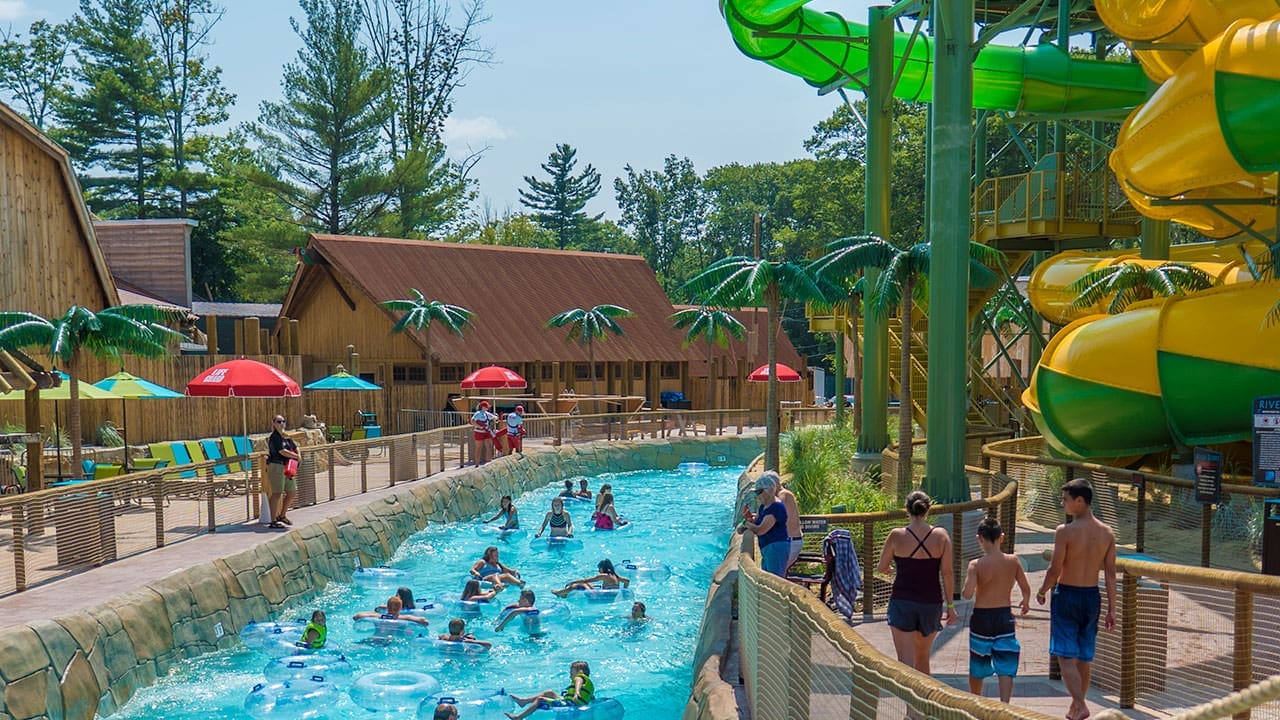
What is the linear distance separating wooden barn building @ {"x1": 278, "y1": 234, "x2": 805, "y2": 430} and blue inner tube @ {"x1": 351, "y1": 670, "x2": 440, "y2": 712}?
1850 centimetres

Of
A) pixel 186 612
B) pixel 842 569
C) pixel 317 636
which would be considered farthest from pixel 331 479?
pixel 842 569

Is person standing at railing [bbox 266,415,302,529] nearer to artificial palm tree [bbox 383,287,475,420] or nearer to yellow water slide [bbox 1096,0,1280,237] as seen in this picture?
yellow water slide [bbox 1096,0,1280,237]

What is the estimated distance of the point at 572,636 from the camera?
1541 centimetres

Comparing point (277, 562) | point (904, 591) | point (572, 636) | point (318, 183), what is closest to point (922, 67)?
point (572, 636)

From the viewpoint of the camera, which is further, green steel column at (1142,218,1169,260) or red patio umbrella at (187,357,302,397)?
green steel column at (1142,218,1169,260)

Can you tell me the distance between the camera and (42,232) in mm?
25703

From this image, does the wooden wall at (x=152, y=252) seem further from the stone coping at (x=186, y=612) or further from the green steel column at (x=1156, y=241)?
the green steel column at (x=1156, y=241)

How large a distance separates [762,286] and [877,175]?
9.54ft

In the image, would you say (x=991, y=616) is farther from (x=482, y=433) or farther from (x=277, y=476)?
(x=482, y=433)

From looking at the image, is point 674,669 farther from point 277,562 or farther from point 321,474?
point 321,474

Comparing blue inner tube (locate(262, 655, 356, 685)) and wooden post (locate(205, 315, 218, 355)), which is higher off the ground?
wooden post (locate(205, 315, 218, 355))

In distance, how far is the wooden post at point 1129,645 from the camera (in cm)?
720

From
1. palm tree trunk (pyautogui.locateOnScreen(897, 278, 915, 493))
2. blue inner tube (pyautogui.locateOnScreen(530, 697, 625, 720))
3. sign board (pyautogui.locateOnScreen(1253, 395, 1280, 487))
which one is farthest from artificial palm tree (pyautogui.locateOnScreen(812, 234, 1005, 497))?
blue inner tube (pyautogui.locateOnScreen(530, 697, 625, 720))

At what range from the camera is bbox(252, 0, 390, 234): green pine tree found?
169ft
